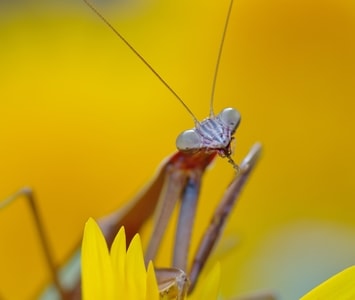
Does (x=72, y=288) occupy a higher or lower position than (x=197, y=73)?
lower

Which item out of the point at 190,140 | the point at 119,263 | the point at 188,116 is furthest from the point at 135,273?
the point at 188,116

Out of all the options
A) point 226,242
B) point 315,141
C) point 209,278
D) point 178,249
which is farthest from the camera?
point 315,141

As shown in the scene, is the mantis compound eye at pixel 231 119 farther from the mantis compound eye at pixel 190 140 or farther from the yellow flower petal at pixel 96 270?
the yellow flower petal at pixel 96 270

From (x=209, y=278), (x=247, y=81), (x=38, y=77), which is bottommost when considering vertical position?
(x=209, y=278)

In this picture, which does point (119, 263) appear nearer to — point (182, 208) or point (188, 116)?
point (182, 208)

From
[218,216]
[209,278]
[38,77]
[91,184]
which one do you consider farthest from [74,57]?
[209,278]

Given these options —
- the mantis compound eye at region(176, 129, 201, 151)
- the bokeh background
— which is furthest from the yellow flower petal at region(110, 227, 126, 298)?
the bokeh background

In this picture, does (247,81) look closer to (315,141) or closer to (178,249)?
(315,141)
